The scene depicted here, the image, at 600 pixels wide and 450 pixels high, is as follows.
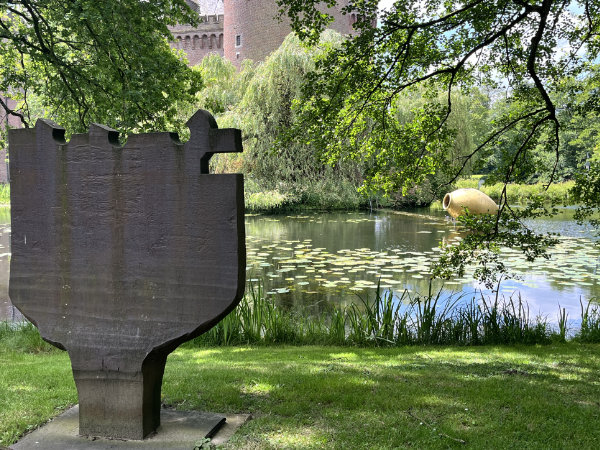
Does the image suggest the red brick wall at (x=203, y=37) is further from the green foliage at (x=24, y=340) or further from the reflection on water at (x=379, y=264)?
the green foliage at (x=24, y=340)

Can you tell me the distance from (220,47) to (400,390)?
4532cm

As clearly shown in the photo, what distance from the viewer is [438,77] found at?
6.57 meters

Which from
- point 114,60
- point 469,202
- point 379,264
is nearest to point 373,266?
point 379,264

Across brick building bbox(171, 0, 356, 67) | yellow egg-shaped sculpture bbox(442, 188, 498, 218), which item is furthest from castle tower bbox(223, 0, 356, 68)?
yellow egg-shaped sculpture bbox(442, 188, 498, 218)

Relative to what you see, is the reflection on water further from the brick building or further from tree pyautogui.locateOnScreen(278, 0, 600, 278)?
the brick building

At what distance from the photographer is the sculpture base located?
2875 mm

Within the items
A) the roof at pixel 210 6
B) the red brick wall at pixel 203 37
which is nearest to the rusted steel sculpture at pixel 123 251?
the red brick wall at pixel 203 37

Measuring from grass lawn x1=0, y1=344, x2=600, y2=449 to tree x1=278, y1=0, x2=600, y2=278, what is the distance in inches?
54.2

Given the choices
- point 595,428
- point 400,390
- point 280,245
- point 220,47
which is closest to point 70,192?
point 400,390

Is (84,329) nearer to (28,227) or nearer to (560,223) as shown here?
(28,227)

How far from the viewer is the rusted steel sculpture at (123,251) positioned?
9.23ft

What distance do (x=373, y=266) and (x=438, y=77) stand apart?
5.45m

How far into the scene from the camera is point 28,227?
3107mm

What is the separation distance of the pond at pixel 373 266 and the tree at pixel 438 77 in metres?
1.57
